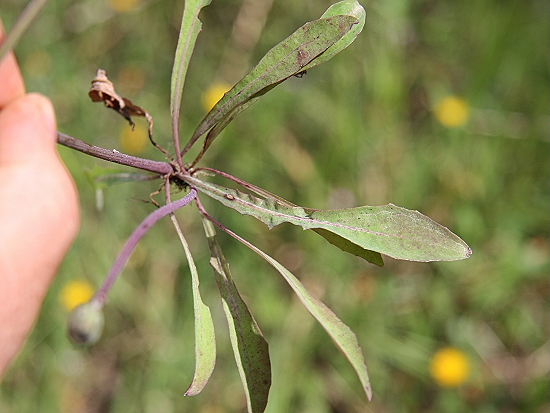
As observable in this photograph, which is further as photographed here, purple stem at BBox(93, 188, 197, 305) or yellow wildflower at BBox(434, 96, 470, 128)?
yellow wildflower at BBox(434, 96, 470, 128)

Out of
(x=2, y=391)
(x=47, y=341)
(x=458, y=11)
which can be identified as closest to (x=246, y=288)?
(x=47, y=341)

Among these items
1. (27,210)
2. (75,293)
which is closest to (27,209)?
(27,210)

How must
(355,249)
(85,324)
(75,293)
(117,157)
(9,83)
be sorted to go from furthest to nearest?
(75,293) < (9,83) < (355,249) < (117,157) < (85,324)

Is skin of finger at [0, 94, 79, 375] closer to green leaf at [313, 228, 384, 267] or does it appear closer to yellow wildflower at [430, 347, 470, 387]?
green leaf at [313, 228, 384, 267]

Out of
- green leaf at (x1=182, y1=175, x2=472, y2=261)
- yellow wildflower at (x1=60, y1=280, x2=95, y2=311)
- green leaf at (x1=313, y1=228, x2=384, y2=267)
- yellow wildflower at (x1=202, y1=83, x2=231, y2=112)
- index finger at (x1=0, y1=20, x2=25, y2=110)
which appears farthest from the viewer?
yellow wildflower at (x1=202, y1=83, x2=231, y2=112)

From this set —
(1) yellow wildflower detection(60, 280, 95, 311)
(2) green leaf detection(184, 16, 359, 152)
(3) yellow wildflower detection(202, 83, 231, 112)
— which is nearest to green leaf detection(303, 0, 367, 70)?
(2) green leaf detection(184, 16, 359, 152)

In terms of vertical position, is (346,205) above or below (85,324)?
above

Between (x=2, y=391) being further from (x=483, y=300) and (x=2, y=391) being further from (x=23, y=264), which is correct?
(x=483, y=300)

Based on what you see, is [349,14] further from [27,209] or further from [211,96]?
[211,96]
